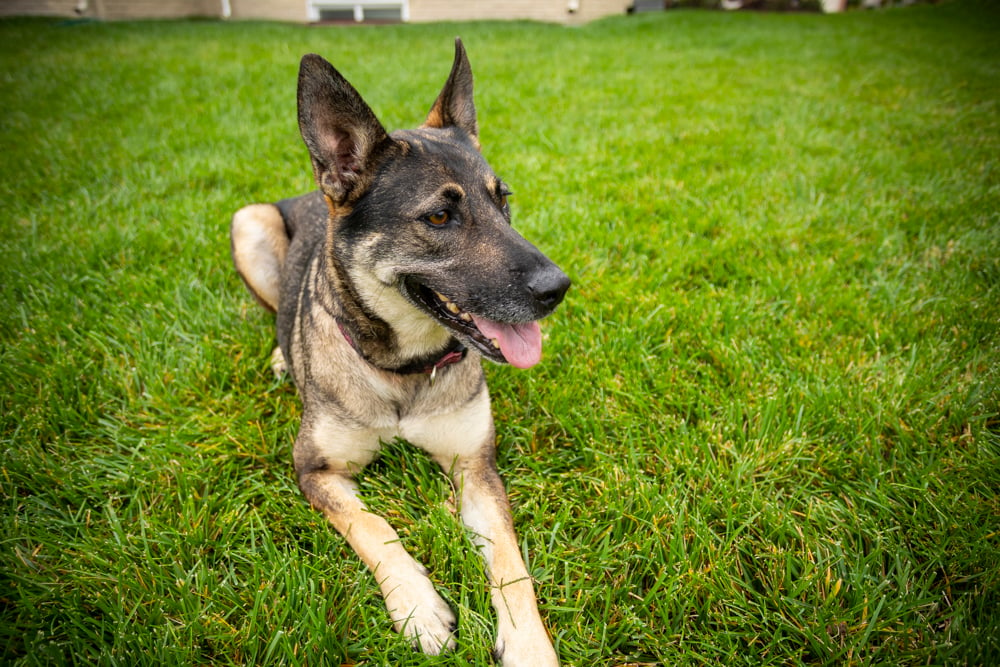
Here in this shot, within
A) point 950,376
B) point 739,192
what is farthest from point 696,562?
point 739,192

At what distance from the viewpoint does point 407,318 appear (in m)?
2.29

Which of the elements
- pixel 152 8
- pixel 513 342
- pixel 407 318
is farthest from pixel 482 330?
pixel 152 8

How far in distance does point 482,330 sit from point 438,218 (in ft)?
1.70

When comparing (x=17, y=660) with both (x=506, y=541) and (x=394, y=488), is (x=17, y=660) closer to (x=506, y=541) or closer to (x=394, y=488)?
(x=394, y=488)

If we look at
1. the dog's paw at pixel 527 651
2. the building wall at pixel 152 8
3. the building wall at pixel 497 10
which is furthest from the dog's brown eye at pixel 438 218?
the building wall at pixel 152 8

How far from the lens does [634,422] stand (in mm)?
2580

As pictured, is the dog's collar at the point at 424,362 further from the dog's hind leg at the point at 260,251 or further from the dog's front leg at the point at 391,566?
the dog's hind leg at the point at 260,251

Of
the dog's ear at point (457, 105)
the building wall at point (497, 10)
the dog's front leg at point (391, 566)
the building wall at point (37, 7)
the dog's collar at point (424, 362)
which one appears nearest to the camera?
the dog's front leg at point (391, 566)

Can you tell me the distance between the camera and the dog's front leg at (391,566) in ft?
5.90

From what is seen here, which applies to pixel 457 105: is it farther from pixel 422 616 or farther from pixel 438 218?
pixel 422 616

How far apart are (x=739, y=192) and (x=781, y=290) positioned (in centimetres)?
192

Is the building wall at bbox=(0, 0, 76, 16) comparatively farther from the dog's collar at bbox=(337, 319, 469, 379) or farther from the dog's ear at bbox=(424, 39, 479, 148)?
the dog's collar at bbox=(337, 319, 469, 379)

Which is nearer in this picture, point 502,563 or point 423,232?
point 502,563

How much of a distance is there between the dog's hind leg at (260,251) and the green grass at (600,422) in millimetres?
211
